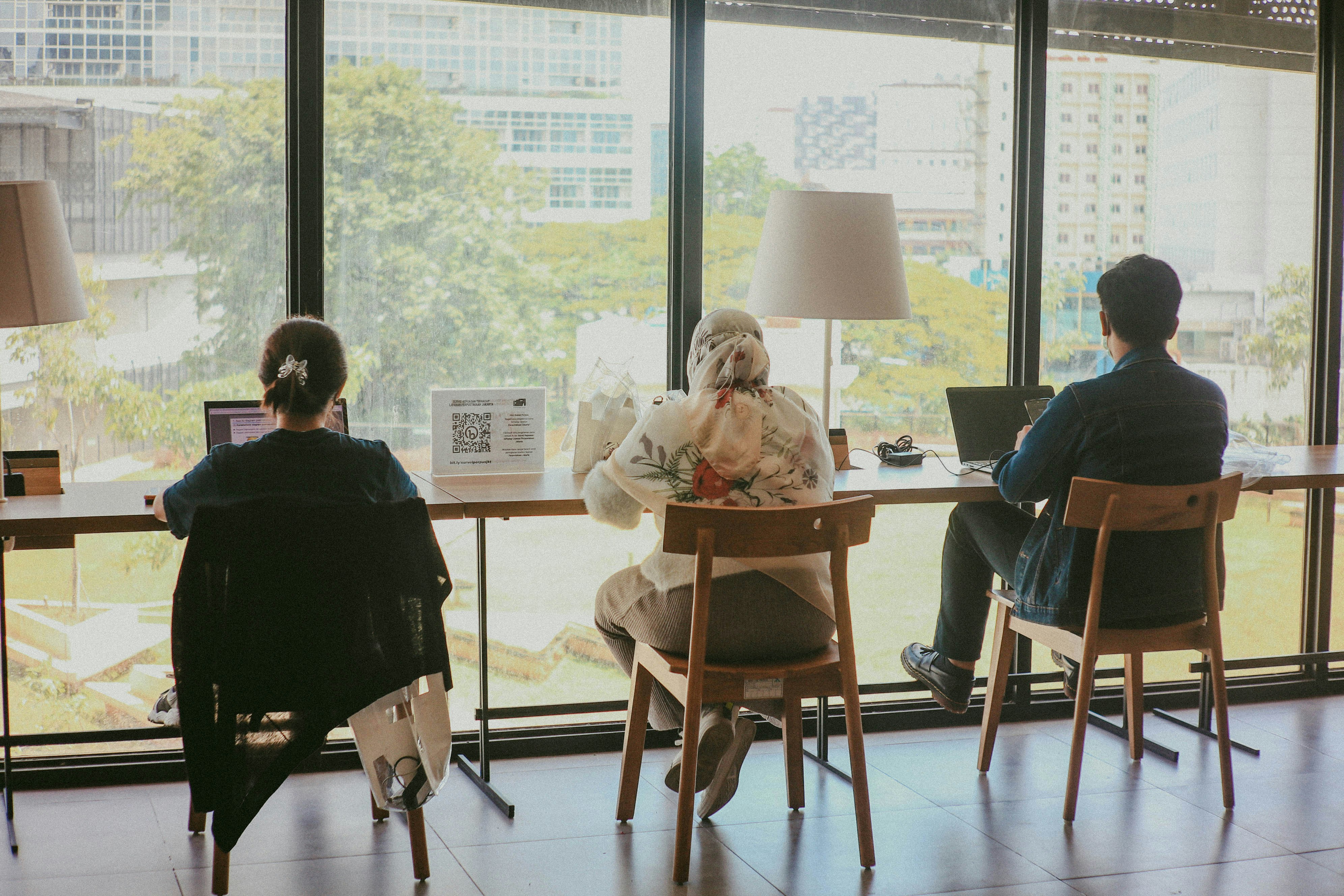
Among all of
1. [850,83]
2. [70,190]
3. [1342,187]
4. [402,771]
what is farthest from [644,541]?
[1342,187]

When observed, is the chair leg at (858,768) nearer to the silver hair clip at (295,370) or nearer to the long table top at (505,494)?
the long table top at (505,494)

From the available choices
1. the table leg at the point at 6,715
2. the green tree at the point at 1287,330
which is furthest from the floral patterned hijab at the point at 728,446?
the green tree at the point at 1287,330

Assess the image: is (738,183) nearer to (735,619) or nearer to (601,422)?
(601,422)

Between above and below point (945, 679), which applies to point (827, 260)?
above

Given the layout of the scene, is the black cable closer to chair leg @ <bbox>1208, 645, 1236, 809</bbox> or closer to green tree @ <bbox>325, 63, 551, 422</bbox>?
chair leg @ <bbox>1208, 645, 1236, 809</bbox>

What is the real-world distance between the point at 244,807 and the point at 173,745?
1156 millimetres

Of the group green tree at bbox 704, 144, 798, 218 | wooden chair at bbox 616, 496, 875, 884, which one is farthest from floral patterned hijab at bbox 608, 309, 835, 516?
green tree at bbox 704, 144, 798, 218

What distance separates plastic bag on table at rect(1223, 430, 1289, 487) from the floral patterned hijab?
1194mm

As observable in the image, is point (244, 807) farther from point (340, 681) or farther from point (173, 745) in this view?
point (173, 745)

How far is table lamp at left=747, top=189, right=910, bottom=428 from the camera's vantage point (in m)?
3.21

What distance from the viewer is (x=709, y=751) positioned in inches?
102

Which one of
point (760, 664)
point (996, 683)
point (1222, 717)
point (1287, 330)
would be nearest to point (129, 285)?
point (760, 664)

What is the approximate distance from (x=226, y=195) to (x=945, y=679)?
236cm

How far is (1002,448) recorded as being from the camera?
11.2 feet
